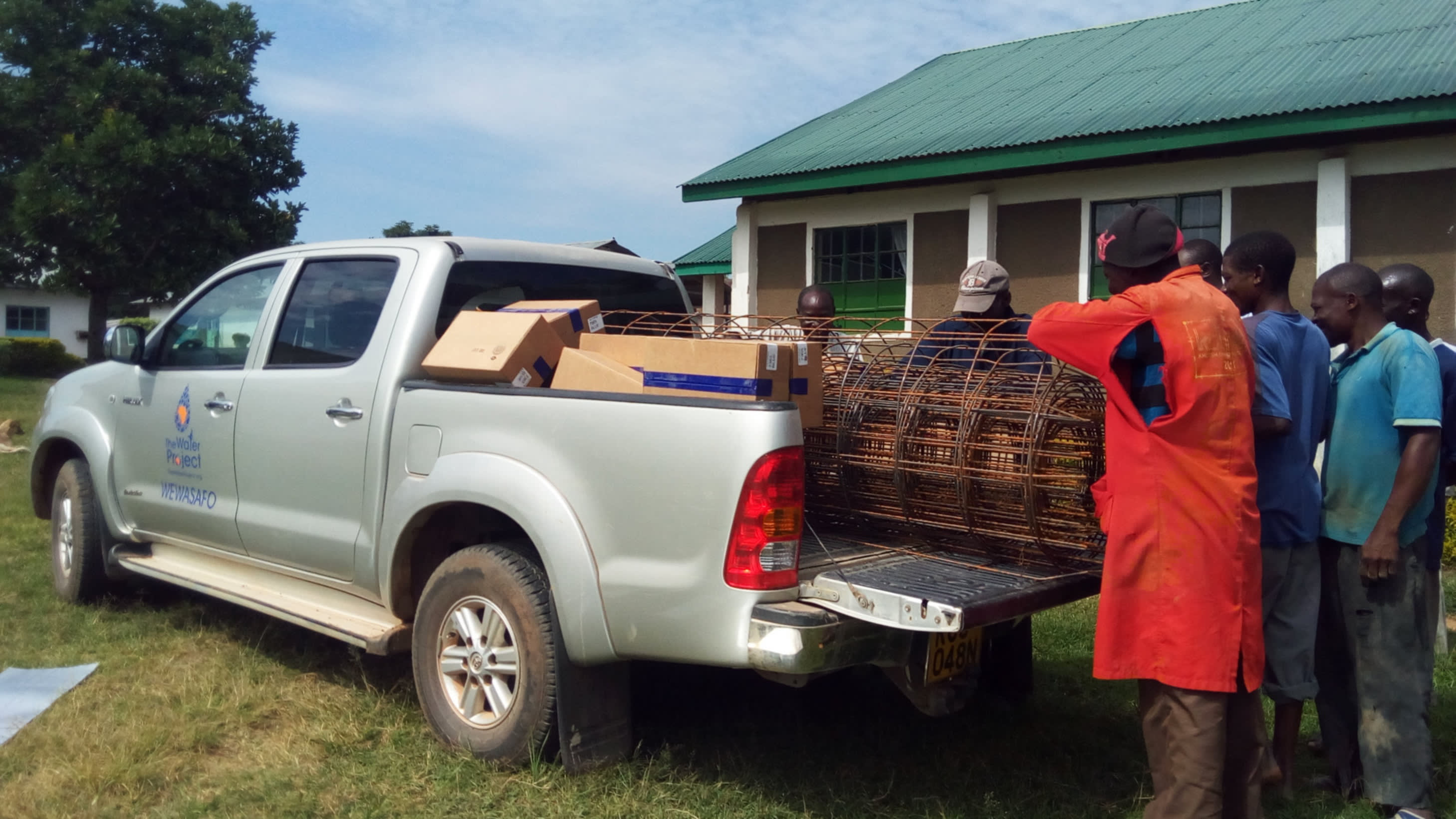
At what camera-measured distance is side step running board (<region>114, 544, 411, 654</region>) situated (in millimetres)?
3994

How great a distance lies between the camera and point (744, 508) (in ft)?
9.90

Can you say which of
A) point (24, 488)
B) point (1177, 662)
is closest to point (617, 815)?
point (1177, 662)

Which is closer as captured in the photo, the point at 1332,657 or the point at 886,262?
the point at 1332,657

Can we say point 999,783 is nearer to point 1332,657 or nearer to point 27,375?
point 1332,657

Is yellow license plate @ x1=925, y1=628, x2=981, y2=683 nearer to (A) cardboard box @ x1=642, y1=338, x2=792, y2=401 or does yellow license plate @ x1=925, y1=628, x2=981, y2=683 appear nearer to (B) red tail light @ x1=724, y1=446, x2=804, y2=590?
(B) red tail light @ x1=724, y1=446, x2=804, y2=590

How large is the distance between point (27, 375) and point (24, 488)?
1053 inches

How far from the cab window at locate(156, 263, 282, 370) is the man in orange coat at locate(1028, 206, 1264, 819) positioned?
3.55m

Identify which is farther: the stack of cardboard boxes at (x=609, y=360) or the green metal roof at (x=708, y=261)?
the green metal roof at (x=708, y=261)

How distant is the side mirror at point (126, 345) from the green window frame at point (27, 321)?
157ft

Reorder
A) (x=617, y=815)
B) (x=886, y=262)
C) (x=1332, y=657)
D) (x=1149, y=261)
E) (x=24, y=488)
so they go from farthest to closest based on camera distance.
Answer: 1. (x=886, y=262)
2. (x=24, y=488)
3. (x=1332, y=657)
4. (x=617, y=815)
5. (x=1149, y=261)

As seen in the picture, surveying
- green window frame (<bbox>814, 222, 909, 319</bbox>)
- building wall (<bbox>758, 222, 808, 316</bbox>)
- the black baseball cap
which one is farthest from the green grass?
building wall (<bbox>758, 222, 808, 316</bbox>)

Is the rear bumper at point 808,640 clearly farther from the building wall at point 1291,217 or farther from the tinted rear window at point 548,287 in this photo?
the building wall at point 1291,217

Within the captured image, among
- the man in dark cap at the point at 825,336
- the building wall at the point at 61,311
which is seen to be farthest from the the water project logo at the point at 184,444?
the building wall at the point at 61,311

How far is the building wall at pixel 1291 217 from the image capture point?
9625mm
